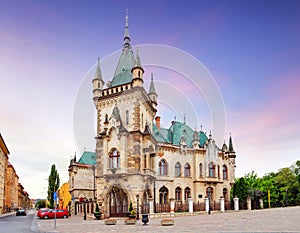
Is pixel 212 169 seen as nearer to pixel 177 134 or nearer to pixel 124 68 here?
pixel 177 134

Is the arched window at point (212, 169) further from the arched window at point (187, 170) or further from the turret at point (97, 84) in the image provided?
the turret at point (97, 84)

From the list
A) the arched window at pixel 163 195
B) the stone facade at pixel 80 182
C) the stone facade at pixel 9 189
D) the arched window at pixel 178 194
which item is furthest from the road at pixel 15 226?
the stone facade at pixel 9 189

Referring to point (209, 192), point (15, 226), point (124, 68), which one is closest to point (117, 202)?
point (15, 226)

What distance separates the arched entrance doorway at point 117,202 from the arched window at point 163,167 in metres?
7.47

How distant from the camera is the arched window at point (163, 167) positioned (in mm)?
44916

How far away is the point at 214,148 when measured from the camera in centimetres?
4938

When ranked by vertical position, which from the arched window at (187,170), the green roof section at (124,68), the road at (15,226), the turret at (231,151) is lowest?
the road at (15,226)

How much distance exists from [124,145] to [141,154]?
91.1 inches

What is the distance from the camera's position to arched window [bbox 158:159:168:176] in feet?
147

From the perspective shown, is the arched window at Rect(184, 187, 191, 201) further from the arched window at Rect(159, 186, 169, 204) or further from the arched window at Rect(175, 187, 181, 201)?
the arched window at Rect(159, 186, 169, 204)

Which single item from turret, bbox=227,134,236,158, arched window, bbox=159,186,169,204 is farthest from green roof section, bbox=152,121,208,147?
arched window, bbox=159,186,169,204

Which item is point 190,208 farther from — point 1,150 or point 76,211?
point 1,150

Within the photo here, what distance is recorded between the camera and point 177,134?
2024 inches

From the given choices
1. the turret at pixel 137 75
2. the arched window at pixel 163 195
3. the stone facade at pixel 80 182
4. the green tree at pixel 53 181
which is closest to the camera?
the turret at pixel 137 75
